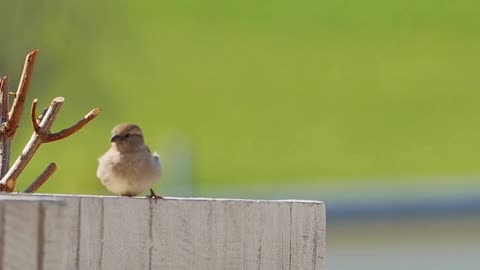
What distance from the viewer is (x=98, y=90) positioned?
1394 centimetres

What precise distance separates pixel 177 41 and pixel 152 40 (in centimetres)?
111

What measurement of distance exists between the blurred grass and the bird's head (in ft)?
49.1

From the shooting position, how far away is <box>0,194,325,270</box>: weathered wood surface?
3168 mm

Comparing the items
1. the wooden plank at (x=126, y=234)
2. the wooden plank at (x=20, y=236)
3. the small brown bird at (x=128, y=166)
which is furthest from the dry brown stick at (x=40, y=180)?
the wooden plank at (x=20, y=236)

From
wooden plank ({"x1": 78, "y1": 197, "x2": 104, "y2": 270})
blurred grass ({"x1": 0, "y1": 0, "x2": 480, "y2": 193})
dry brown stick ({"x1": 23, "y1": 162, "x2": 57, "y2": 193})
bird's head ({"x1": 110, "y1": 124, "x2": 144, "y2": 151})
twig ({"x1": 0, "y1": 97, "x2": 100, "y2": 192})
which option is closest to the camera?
wooden plank ({"x1": 78, "y1": 197, "x2": 104, "y2": 270})

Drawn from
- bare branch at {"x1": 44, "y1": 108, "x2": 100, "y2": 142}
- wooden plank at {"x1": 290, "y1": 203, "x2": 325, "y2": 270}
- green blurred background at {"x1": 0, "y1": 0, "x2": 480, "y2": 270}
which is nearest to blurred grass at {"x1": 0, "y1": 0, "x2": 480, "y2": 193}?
green blurred background at {"x1": 0, "y1": 0, "x2": 480, "y2": 270}

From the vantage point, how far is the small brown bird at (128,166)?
4.70m

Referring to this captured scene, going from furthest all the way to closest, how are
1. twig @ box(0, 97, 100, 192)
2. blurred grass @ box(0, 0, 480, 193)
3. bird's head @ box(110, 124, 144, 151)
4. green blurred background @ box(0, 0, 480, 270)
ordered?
blurred grass @ box(0, 0, 480, 193) < green blurred background @ box(0, 0, 480, 270) < bird's head @ box(110, 124, 144, 151) < twig @ box(0, 97, 100, 192)

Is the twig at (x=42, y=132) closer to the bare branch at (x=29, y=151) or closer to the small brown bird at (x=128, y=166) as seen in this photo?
the bare branch at (x=29, y=151)

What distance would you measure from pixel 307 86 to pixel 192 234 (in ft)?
73.5

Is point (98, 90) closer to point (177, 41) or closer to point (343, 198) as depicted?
point (343, 198)

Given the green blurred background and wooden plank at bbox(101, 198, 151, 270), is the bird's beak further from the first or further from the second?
the green blurred background

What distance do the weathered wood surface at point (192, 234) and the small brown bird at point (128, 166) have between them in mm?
1314

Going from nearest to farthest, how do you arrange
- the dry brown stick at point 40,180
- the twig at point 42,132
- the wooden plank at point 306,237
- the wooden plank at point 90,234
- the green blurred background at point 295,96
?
the wooden plank at point 90,234, the wooden plank at point 306,237, the twig at point 42,132, the dry brown stick at point 40,180, the green blurred background at point 295,96
